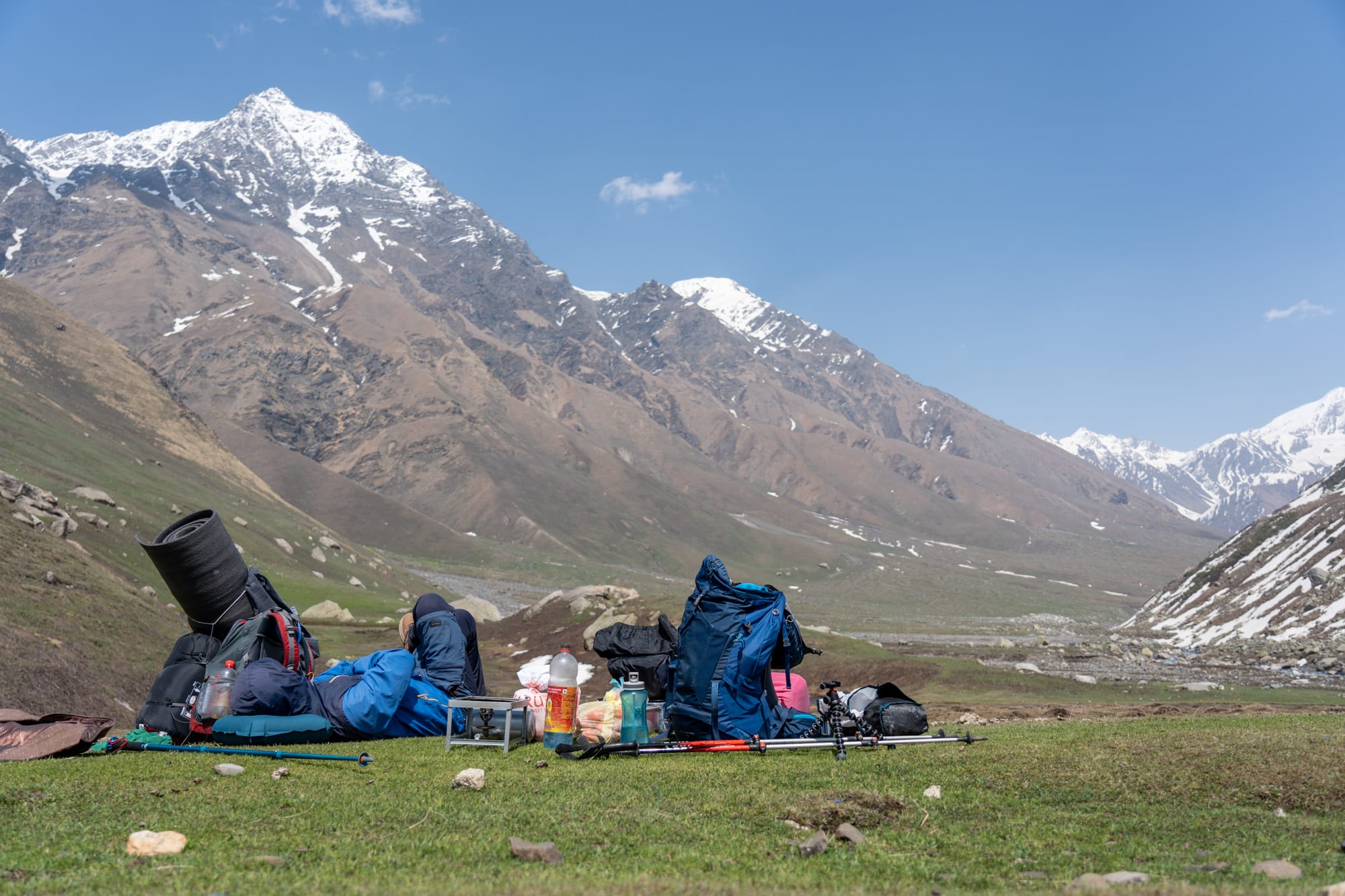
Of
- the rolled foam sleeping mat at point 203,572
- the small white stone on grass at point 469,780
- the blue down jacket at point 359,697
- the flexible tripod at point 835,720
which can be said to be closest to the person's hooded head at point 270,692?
the blue down jacket at point 359,697

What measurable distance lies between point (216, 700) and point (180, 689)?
97 centimetres

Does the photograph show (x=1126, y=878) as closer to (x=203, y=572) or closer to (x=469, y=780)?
(x=469, y=780)

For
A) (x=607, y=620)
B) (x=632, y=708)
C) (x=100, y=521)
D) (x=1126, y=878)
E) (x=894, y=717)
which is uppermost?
(x=100, y=521)

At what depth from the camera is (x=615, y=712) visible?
12281mm

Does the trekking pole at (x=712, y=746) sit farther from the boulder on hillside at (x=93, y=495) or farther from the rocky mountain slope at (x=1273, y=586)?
the rocky mountain slope at (x=1273, y=586)

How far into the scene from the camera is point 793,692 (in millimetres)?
14211

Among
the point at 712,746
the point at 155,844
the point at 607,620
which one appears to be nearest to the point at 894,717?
the point at 712,746

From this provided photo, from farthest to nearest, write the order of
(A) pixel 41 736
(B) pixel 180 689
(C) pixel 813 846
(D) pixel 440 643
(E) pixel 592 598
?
(E) pixel 592 598 → (D) pixel 440 643 → (B) pixel 180 689 → (A) pixel 41 736 → (C) pixel 813 846

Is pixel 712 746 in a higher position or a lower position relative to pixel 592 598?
higher

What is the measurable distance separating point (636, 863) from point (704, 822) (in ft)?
4.81

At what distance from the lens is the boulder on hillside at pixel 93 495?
5631cm

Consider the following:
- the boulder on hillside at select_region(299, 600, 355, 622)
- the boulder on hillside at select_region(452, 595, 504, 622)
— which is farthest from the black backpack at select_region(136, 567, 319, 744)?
the boulder on hillside at select_region(452, 595, 504, 622)

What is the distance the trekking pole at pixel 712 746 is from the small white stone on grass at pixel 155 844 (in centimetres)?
518

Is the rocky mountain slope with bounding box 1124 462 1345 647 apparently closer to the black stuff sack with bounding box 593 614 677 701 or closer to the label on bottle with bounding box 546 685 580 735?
the black stuff sack with bounding box 593 614 677 701
